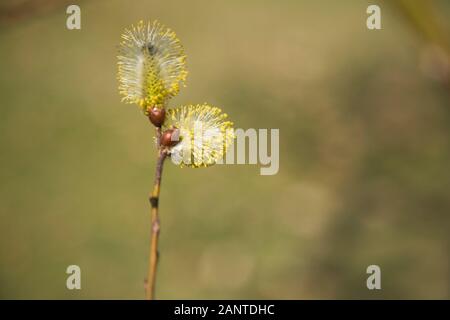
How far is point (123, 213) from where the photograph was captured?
2.49m

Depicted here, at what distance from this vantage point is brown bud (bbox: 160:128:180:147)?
829mm

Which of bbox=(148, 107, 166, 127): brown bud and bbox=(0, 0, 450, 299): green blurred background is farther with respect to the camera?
bbox=(0, 0, 450, 299): green blurred background

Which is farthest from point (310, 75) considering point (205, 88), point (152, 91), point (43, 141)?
point (152, 91)

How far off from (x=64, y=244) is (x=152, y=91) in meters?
1.61

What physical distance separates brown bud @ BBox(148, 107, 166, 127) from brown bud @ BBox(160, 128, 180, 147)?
2cm

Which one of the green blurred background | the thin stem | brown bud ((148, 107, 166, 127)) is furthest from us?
the green blurred background

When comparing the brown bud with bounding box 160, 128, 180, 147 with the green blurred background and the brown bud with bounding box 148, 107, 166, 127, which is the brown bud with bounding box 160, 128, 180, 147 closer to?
the brown bud with bounding box 148, 107, 166, 127

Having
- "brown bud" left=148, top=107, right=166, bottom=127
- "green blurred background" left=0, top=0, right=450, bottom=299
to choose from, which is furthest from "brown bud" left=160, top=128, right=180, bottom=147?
"green blurred background" left=0, top=0, right=450, bottom=299

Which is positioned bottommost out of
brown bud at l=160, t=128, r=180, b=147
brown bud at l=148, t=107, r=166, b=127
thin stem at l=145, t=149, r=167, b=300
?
thin stem at l=145, t=149, r=167, b=300

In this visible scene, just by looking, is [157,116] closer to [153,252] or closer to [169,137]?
[169,137]

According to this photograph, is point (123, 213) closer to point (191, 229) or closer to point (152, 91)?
point (191, 229)

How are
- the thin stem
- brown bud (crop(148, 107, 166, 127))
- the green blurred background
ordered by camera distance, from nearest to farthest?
the thin stem < brown bud (crop(148, 107, 166, 127)) < the green blurred background

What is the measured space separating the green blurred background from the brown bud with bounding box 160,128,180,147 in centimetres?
121

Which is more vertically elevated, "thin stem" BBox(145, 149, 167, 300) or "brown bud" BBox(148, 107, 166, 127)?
"brown bud" BBox(148, 107, 166, 127)
